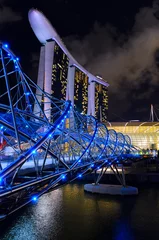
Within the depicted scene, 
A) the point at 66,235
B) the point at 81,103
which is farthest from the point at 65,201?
the point at 81,103

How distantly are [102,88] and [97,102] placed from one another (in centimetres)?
1022

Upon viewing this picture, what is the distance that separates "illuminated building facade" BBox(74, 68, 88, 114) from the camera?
134 meters

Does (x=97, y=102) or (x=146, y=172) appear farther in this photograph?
(x=97, y=102)

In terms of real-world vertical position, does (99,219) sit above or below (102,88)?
below

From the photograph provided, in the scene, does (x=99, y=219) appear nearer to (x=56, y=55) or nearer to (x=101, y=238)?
(x=101, y=238)

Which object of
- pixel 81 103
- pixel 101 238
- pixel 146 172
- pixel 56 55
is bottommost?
pixel 101 238

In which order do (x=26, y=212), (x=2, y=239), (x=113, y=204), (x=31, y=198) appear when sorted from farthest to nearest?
(x=113, y=204) < (x=26, y=212) < (x=2, y=239) < (x=31, y=198)

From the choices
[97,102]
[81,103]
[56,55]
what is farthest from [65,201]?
[97,102]

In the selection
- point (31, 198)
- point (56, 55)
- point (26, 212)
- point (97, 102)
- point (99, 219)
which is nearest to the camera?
point (31, 198)

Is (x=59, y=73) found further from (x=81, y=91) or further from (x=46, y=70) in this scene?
(x=81, y=91)

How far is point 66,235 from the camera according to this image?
18922 mm

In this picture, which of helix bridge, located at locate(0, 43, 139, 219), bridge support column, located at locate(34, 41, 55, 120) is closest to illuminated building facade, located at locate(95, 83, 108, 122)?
bridge support column, located at locate(34, 41, 55, 120)

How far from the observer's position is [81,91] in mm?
139875

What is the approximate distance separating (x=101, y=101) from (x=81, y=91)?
3827 cm
